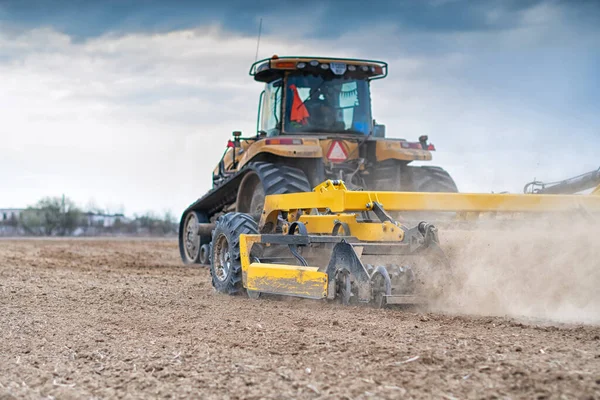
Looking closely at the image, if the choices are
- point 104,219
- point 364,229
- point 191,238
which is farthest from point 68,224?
point 364,229

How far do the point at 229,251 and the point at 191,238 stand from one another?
6.81 meters

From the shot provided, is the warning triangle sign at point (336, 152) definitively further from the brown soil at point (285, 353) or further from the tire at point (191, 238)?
the tire at point (191, 238)

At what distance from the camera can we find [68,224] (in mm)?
50062

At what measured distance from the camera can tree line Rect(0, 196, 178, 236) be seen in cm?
4869

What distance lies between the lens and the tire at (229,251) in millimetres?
8633

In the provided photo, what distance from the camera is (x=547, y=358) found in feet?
14.3

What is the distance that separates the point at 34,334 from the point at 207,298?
272cm

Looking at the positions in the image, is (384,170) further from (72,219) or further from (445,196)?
(72,219)

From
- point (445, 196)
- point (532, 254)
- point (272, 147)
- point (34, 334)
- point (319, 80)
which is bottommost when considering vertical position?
point (34, 334)

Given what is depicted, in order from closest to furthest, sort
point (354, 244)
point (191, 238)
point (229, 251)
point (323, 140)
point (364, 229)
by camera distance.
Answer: point (354, 244) < point (364, 229) < point (229, 251) < point (323, 140) < point (191, 238)

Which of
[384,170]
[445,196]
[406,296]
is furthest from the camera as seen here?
[384,170]

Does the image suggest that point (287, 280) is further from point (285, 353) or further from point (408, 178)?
point (408, 178)

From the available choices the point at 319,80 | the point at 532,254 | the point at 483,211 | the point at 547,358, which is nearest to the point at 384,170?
the point at 319,80

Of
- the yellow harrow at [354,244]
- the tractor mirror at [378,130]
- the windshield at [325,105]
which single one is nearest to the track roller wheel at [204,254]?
the windshield at [325,105]
